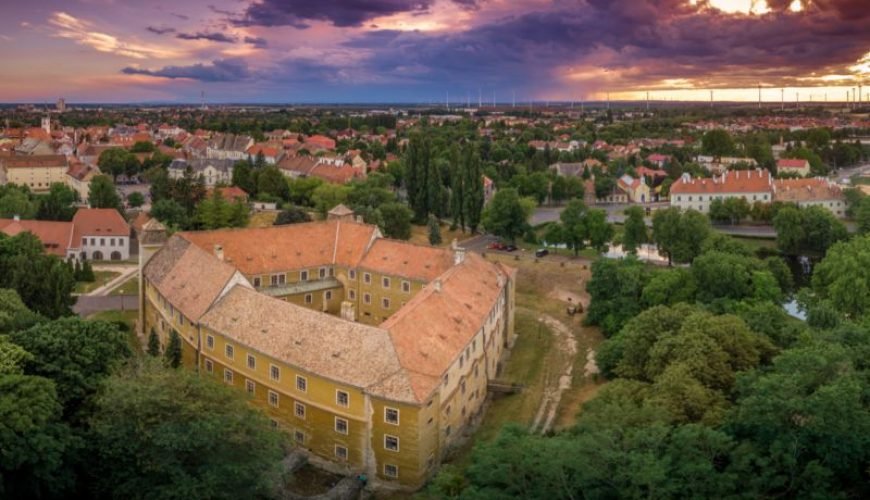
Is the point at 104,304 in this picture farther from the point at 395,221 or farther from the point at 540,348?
the point at 540,348

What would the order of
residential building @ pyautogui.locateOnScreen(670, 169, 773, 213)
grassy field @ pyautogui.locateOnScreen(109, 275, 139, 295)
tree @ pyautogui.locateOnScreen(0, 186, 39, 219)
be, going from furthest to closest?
1. residential building @ pyautogui.locateOnScreen(670, 169, 773, 213)
2. tree @ pyautogui.locateOnScreen(0, 186, 39, 219)
3. grassy field @ pyautogui.locateOnScreen(109, 275, 139, 295)

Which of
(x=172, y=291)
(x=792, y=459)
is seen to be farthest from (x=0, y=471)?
(x=792, y=459)

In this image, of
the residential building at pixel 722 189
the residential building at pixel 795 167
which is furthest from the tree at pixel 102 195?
the residential building at pixel 795 167

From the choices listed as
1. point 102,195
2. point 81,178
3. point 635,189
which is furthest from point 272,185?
point 635,189

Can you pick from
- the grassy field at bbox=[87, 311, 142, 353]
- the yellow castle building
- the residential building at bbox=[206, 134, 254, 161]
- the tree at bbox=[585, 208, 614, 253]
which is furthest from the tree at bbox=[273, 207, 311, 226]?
the residential building at bbox=[206, 134, 254, 161]

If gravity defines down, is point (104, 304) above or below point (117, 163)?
below

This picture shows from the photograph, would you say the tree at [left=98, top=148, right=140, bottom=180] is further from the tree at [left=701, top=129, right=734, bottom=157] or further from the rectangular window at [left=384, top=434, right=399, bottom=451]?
the tree at [left=701, top=129, right=734, bottom=157]

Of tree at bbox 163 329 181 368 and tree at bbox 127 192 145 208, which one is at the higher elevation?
tree at bbox 127 192 145 208
